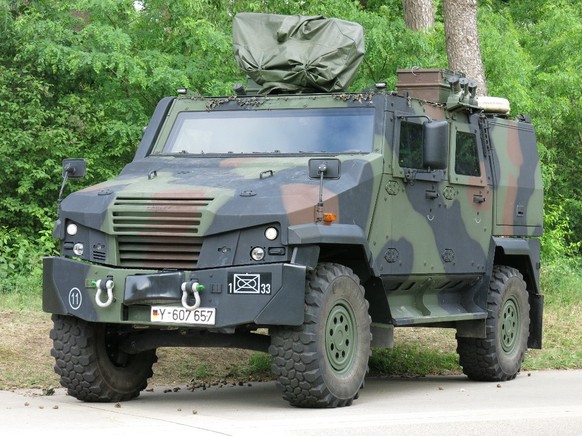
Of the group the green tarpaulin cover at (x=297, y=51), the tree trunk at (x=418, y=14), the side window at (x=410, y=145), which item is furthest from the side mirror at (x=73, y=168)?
the tree trunk at (x=418, y=14)

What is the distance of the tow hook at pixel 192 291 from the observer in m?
9.39

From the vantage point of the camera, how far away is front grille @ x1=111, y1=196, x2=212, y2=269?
9664mm

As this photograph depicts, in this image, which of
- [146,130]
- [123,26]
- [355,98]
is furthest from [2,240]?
[355,98]

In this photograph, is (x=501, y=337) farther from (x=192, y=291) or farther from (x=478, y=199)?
(x=192, y=291)

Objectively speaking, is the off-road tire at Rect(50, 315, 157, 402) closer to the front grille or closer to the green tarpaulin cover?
the front grille

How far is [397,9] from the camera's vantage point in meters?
23.3

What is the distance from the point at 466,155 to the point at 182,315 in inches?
151

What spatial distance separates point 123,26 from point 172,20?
0.78 meters

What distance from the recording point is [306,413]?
949 cm

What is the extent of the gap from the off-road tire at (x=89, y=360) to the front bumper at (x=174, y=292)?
248 mm

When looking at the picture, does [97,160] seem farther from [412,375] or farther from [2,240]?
[412,375]

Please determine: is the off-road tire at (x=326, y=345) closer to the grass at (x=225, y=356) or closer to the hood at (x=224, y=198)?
the hood at (x=224, y=198)

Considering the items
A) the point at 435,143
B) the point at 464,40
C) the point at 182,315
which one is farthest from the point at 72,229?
the point at 464,40

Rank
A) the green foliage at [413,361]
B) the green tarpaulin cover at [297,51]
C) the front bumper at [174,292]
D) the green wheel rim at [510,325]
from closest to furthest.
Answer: the front bumper at [174,292], the green tarpaulin cover at [297,51], the green wheel rim at [510,325], the green foliage at [413,361]
